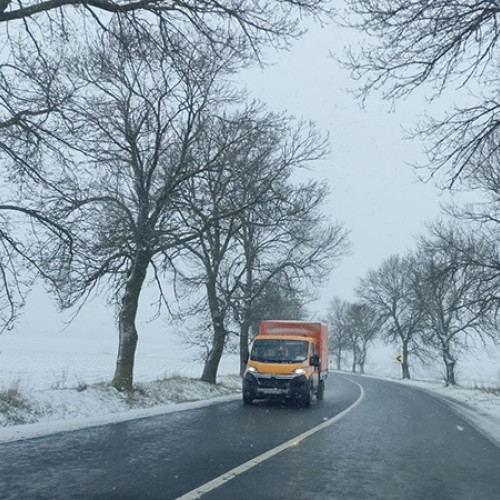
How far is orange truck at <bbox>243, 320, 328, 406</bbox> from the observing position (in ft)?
57.5

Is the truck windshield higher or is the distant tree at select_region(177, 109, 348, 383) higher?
the distant tree at select_region(177, 109, 348, 383)

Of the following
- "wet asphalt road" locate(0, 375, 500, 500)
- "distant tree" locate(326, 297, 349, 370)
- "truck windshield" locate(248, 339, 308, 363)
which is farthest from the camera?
"distant tree" locate(326, 297, 349, 370)

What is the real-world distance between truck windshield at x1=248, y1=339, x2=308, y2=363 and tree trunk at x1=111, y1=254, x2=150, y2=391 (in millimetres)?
4011

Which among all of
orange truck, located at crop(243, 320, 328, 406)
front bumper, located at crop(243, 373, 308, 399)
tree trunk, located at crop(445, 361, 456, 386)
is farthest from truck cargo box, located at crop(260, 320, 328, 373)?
tree trunk, located at crop(445, 361, 456, 386)

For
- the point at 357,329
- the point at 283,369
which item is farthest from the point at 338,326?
the point at 283,369

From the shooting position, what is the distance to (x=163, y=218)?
1728 cm

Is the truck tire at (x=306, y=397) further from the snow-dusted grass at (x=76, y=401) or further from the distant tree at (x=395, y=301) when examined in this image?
the distant tree at (x=395, y=301)

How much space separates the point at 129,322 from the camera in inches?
675

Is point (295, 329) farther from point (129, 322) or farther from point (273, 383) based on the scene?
point (129, 322)

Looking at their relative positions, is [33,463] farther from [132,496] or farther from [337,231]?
[337,231]

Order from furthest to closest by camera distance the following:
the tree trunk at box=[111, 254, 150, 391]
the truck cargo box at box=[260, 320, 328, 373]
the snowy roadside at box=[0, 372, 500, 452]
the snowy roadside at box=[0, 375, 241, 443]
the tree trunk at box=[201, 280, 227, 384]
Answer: the tree trunk at box=[201, 280, 227, 384], the truck cargo box at box=[260, 320, 328, 373], the tree trunk at box=[111, 254, 150, 391], the snowy roadside at box=[0, 372, 500, 452], the snowy roadside at box=[0, 375, 241, 443]

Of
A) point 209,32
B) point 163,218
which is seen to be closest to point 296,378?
point 163,218

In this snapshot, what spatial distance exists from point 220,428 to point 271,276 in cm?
1456

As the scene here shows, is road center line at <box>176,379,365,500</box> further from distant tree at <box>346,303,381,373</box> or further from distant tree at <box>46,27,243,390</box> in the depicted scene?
distant tree at <box>346,303,381,373</box>
